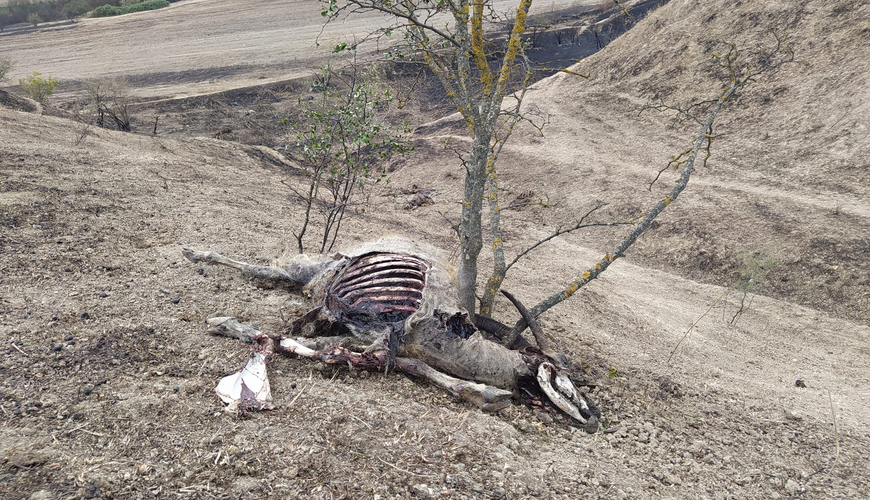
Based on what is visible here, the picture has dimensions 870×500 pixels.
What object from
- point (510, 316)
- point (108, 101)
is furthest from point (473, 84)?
point (108, 101)

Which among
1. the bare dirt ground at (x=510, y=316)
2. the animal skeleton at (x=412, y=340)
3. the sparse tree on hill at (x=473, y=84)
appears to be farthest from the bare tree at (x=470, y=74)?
the bare dirt ground at (x=510, y=316)

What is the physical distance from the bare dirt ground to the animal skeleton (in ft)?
0.48

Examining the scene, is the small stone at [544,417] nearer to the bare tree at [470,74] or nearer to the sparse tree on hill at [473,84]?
the sparse tree on hill at [473,84]

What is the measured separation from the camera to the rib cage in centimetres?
402

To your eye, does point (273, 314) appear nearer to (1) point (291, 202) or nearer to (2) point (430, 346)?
(2) point (430, 346)

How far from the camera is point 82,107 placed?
50.6 ft

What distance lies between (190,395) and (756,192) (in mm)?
10505

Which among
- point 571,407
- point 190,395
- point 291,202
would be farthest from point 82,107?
point 571,407

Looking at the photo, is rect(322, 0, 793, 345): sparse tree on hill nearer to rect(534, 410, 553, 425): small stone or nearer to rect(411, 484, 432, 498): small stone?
rect(534, 410, 553, 425): small stone

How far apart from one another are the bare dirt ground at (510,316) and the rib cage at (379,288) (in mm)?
556

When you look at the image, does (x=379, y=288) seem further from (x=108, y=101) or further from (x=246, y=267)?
(x=108, y=101)

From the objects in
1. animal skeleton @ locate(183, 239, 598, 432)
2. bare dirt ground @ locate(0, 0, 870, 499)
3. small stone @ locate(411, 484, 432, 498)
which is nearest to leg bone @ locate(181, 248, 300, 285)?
bare dirt ground @ locate(0, 0, 870, 499)

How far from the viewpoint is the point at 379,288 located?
409 centimetres

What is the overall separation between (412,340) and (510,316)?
7.13 feet
